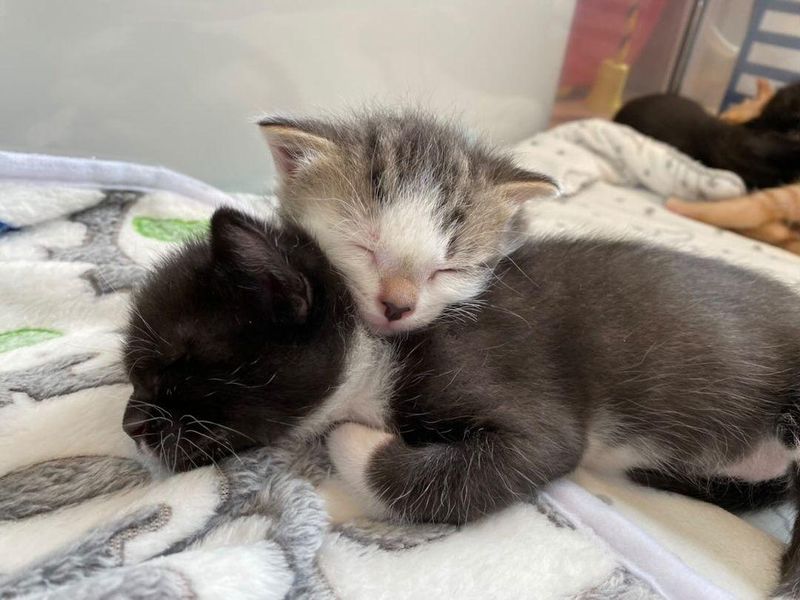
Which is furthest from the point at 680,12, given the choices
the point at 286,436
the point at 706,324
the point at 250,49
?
the point at 286,436

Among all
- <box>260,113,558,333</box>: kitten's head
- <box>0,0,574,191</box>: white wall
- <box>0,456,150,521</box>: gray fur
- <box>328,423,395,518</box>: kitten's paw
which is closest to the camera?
<box>0,456,150,521</box>: gray fur

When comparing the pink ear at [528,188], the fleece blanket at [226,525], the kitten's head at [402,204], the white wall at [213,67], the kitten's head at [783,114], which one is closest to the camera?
the fleece blanket at [226,525]

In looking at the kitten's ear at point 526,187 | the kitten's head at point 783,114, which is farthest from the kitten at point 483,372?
the kitten's head at point 783,114

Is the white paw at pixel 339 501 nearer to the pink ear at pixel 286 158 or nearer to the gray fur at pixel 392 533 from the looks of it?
the gray fur at pixel 392 533

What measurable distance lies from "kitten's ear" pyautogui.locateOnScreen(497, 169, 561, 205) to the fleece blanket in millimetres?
503

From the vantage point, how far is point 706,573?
1063 millimetres

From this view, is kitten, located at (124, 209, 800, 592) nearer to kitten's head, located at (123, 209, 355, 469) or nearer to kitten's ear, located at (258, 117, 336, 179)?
kitten's head, located at (123, 209, 355, 469)

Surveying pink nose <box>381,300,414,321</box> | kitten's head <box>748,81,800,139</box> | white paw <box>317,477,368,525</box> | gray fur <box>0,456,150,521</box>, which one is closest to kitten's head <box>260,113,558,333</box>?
pink nose <box>381,300,414,321</box>

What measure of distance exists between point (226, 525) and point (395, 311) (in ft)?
1.41

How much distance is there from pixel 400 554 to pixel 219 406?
344mm

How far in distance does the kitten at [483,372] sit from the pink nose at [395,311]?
1.9 inches

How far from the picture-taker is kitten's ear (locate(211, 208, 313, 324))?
934 mm

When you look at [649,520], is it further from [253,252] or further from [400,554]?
[253,252]

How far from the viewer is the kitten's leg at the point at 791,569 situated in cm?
104
